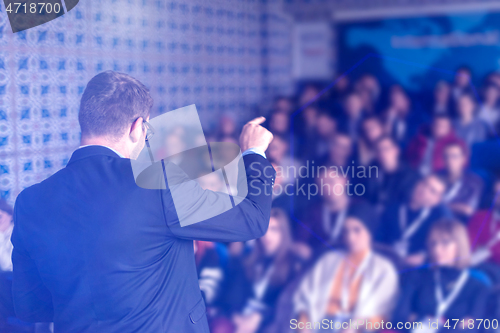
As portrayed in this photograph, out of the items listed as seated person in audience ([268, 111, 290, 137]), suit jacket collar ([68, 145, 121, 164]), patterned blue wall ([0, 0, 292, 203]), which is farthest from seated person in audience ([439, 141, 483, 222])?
suit jacket collar ([68, 145, 121, 164])

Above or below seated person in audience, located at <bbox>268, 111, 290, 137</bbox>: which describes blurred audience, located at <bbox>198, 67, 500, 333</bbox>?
below

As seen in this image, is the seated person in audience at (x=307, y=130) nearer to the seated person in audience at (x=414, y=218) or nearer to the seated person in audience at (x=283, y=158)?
the seated person in audience at (x=283, y=158)

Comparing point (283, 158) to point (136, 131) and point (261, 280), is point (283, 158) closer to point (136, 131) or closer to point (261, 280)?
point (261, 280)

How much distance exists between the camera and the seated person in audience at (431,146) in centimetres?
114

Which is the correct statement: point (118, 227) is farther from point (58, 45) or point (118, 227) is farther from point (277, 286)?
point (277, 286)

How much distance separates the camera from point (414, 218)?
100cm

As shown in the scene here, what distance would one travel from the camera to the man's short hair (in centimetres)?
45

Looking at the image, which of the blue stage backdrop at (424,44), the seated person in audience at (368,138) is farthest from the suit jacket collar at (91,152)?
the blue stage backdrop at (424,44)

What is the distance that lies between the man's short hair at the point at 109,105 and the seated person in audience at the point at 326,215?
2.13 feet

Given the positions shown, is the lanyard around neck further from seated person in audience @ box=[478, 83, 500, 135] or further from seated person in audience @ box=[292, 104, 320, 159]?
seated person in audience @ box=[478, 83, 500, 135]

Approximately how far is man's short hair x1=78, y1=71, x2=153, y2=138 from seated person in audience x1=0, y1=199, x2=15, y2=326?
0.32 m

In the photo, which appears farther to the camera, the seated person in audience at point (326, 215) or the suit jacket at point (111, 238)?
the seated person in audience at point (326, 215)

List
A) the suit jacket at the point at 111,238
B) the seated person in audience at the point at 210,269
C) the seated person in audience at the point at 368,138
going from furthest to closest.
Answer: the seated person in audience at the point at 368,138
the seated person in audience at the point at 210,269
the suit jacket at the point at 111,238

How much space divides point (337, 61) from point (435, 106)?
507 mm
